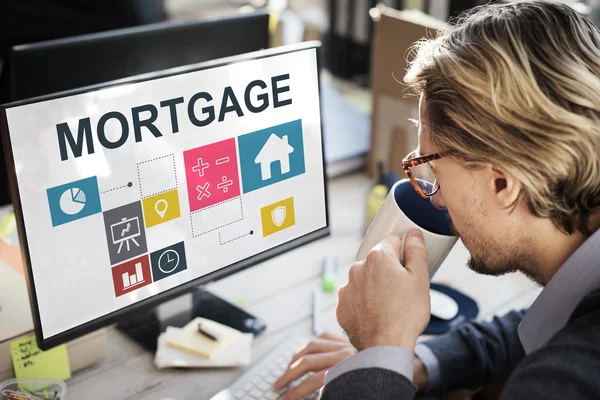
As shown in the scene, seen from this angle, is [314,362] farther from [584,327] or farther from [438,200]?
[584,327]

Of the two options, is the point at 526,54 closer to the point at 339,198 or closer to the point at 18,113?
the point at 18,113

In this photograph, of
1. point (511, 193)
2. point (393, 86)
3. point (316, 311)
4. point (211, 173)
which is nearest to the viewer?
point (511, 193)

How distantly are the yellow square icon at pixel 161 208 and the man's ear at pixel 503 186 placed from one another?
1.59 feet

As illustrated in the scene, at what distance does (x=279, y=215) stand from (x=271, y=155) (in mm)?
119

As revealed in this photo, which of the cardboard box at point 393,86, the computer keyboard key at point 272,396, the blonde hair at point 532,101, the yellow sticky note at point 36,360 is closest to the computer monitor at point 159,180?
the yellow sticky note at point 36,360

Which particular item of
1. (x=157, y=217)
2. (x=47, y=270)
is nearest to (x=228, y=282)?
(x=157, y=217)

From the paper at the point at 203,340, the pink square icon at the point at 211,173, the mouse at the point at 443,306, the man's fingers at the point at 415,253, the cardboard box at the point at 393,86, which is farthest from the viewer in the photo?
the cardboard box at the point at 393,86

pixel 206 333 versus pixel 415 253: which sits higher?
pixel 415 253

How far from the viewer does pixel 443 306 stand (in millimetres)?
1348

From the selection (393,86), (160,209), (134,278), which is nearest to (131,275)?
(134,278)

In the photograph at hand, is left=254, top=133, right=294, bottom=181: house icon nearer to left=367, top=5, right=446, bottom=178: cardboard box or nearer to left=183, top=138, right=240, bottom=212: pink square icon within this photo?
left=183, top=138, right=240, bottom=212: pink square icon

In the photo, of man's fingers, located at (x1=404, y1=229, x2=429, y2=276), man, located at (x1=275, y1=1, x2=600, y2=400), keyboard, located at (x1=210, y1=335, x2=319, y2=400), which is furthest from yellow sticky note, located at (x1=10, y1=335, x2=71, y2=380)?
man's fingers, located at (x1=404, y1=229, x2=429, y2=276)

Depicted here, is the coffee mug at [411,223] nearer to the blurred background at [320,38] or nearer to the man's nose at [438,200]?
the man's nose at [438,200]

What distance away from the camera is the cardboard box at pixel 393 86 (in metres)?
1.68
